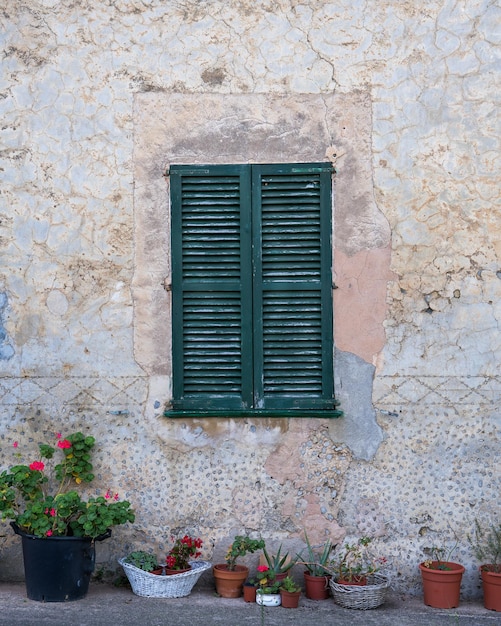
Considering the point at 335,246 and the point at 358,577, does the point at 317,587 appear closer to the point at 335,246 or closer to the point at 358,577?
the point at 358,577

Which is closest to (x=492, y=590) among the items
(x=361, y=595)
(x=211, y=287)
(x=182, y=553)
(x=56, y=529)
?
(x=361, y=595)

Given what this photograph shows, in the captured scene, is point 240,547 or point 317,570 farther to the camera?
point 317,570

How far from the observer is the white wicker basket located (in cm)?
→ 555

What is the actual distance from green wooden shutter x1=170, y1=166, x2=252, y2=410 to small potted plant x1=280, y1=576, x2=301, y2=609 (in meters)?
1.16

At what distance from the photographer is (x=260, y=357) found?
5902 millimetres

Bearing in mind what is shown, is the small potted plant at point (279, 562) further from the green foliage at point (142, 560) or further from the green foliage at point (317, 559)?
the green foliage at point (142, 560)

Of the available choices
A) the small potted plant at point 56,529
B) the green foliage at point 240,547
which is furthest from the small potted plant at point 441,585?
the small potted plant at point 56,529

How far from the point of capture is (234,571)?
568 centimetres

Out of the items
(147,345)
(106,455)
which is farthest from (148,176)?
(106,455)

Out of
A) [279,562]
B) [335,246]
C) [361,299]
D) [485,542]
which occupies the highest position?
[335,246]

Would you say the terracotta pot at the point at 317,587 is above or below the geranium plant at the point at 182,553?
below

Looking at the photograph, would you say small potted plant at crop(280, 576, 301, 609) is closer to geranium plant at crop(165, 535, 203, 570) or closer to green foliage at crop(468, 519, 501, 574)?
geranium plant at crop(165, 535, 203, 570)

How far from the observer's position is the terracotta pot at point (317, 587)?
5648mm

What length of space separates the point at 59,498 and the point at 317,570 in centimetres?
172
